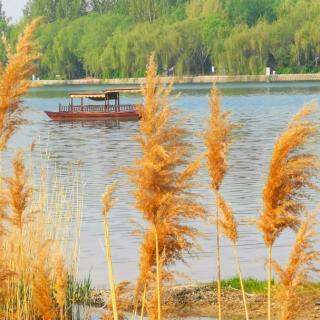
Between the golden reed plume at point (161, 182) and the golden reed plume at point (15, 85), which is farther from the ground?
the golden reed plume at point (15, 85)

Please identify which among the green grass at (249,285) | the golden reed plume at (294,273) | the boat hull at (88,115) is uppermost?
the golden reed plume at (294,273)

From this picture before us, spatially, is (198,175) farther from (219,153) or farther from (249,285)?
(249,285)

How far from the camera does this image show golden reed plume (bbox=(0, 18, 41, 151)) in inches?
258

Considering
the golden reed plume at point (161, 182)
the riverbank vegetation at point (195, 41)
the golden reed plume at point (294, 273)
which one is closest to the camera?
the golden reed plume at point (294, 273)

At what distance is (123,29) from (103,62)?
2409 centimetres

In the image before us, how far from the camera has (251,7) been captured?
130m

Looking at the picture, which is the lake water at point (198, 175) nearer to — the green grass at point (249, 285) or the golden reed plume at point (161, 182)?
the golden reed plume at point (161, 182)

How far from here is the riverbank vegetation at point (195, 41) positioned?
340 ft

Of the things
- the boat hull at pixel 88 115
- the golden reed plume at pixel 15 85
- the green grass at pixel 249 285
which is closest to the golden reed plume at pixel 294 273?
the golden reed plume at pixel 15 85

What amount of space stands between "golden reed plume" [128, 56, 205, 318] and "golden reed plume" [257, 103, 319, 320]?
13.9 inches

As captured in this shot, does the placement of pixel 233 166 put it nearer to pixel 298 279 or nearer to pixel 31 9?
pixel 298 279

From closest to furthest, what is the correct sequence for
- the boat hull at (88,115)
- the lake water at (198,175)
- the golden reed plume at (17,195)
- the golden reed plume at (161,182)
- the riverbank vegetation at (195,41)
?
the golden reed plume at (161,182)
the golden reed plume at (17,195)
the lake water at (198,175)
the boat hull at (88,115)
the riverbank vegetation at (195,41)

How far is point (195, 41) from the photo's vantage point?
112m

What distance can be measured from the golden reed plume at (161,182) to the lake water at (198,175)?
27 centimetres
